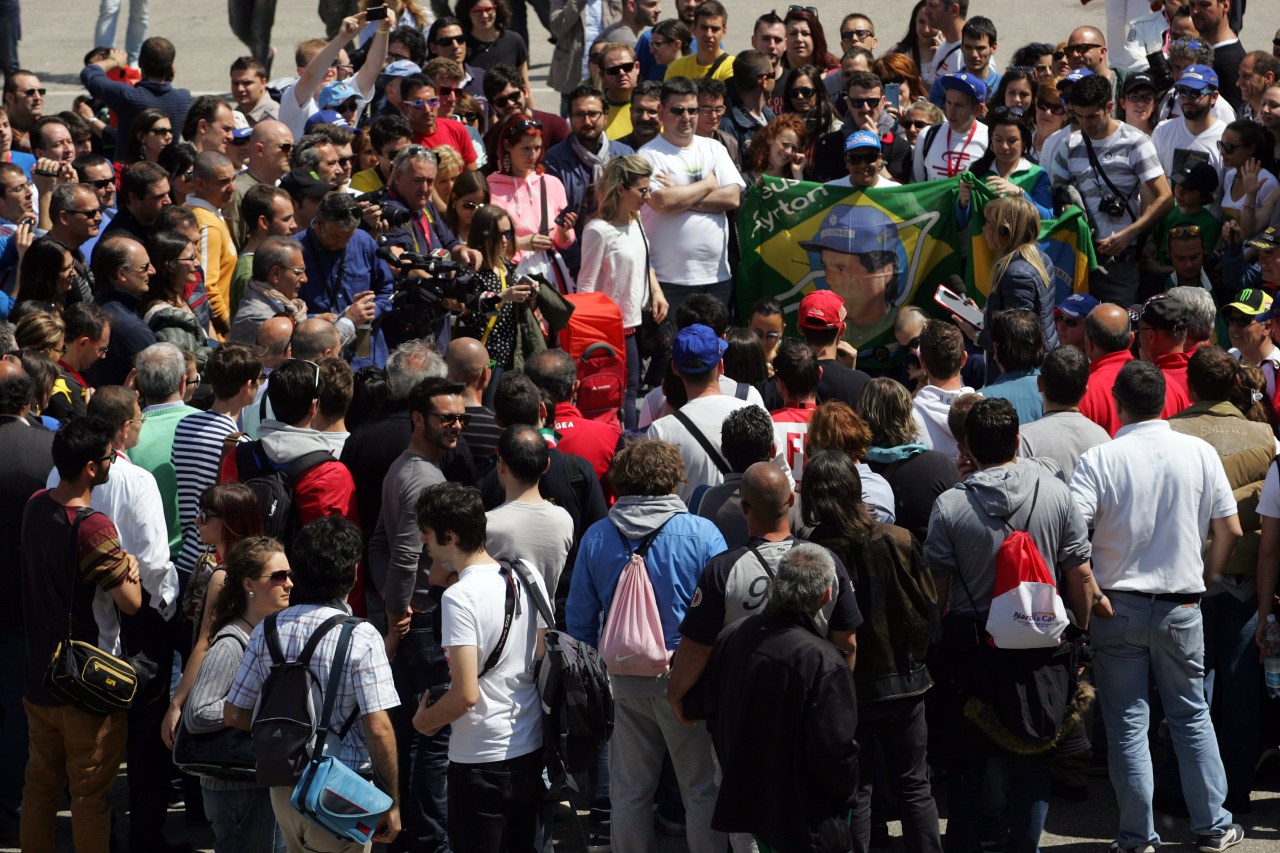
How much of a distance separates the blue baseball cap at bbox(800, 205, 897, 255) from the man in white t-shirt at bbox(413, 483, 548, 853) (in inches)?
192

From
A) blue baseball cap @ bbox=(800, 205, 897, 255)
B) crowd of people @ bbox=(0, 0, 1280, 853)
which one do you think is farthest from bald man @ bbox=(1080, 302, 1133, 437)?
blue baseball cap @ bbox=(800, 205, 897, 255)

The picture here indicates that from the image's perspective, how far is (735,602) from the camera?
5.30 metres

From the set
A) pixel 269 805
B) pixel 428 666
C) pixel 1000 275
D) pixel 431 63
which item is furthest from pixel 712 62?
pixel 269 805

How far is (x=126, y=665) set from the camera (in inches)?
231

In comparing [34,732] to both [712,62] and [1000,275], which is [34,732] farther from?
[712,62]

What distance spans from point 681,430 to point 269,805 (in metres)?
2.26

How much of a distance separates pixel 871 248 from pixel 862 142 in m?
0.65

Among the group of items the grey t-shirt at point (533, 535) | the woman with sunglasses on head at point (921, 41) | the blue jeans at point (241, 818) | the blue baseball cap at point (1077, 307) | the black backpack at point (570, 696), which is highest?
the woman with sunglasses on head at point (921, 41)

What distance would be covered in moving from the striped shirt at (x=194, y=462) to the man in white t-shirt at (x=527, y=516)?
131cm

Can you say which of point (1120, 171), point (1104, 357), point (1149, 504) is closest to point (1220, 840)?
point (1149, 504)

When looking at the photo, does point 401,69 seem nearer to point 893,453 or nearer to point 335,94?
point 335,94

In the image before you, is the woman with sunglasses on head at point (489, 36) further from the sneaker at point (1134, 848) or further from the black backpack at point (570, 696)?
the sneaker at point (1134, 848)

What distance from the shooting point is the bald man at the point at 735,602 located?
5.30 meters

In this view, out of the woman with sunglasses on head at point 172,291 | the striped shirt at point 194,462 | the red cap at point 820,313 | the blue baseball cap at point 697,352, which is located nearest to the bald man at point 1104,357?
the red cap at point 820,313
